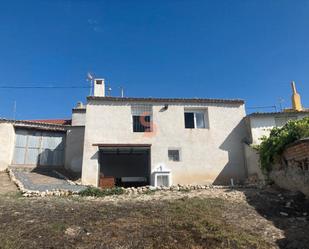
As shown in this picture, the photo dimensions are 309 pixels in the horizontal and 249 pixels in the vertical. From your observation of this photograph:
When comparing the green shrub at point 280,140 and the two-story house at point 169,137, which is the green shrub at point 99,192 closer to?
the two-story house at point 169,137

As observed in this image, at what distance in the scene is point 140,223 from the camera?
27.1 feet

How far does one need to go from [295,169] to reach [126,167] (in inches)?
490

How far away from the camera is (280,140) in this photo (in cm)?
1212

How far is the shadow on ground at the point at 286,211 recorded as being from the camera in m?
7.30

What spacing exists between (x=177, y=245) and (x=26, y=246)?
351 centimetres

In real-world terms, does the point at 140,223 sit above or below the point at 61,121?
below

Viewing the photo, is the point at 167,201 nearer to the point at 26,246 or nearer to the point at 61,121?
the point at 26,246

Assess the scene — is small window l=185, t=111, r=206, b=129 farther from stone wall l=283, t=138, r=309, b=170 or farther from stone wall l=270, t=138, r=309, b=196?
stone wall l=283, t=138, r=309, b=170

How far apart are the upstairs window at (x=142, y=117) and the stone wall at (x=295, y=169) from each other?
8.16 meters

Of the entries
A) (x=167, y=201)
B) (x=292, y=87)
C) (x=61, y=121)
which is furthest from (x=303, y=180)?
(x=61, y=121)

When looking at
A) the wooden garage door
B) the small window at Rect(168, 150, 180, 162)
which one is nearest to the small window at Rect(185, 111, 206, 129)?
A: the small window at Rect(168, 150, 180, 162)

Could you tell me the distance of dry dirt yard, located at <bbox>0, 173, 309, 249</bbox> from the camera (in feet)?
23.4

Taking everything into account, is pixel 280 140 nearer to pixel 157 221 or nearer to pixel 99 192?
pixel 157 221

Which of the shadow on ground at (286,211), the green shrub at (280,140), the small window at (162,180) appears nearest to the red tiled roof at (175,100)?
the small window at (162,180)
